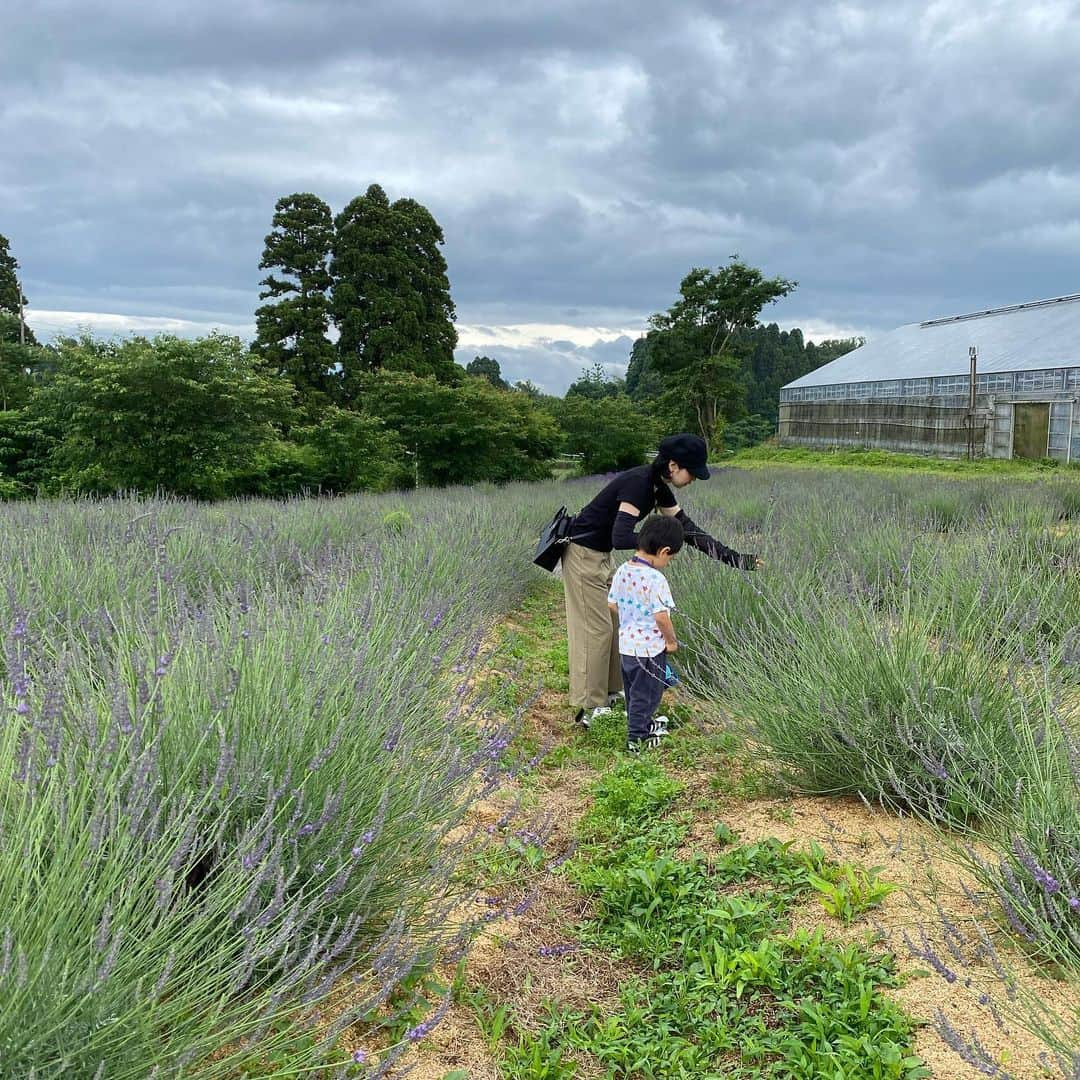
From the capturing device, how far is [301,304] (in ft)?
93.1

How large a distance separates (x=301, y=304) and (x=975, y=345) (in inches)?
906

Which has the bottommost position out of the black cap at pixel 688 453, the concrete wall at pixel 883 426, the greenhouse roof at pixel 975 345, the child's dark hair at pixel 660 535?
the child's dark hair at pixel 660 535

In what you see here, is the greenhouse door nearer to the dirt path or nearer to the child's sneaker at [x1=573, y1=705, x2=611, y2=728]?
the child's sneaker at [x1=573, y1=705, x2=611, y2=728]

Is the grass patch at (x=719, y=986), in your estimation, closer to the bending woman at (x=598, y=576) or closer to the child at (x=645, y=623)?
the child at (x=645, y=623)

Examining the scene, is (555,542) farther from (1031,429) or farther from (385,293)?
(385,293)

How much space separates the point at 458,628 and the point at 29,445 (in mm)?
15836

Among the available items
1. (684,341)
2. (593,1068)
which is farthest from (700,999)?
(684,341)

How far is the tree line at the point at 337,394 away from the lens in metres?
13.6

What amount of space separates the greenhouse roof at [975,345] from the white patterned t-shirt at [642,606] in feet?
76.7

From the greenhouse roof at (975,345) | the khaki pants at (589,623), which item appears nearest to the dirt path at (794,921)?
→ the khaki pants at (589,623)

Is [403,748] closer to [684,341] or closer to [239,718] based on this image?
[239,718]

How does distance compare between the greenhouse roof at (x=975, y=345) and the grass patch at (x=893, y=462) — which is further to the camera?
the greenhouse roof at (x=975, y=345)

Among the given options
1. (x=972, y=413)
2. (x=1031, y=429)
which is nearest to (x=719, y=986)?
(x=1031, y=429)

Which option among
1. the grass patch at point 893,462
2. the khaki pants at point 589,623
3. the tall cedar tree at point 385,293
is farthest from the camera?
the tall cedar tree at point 385,293
